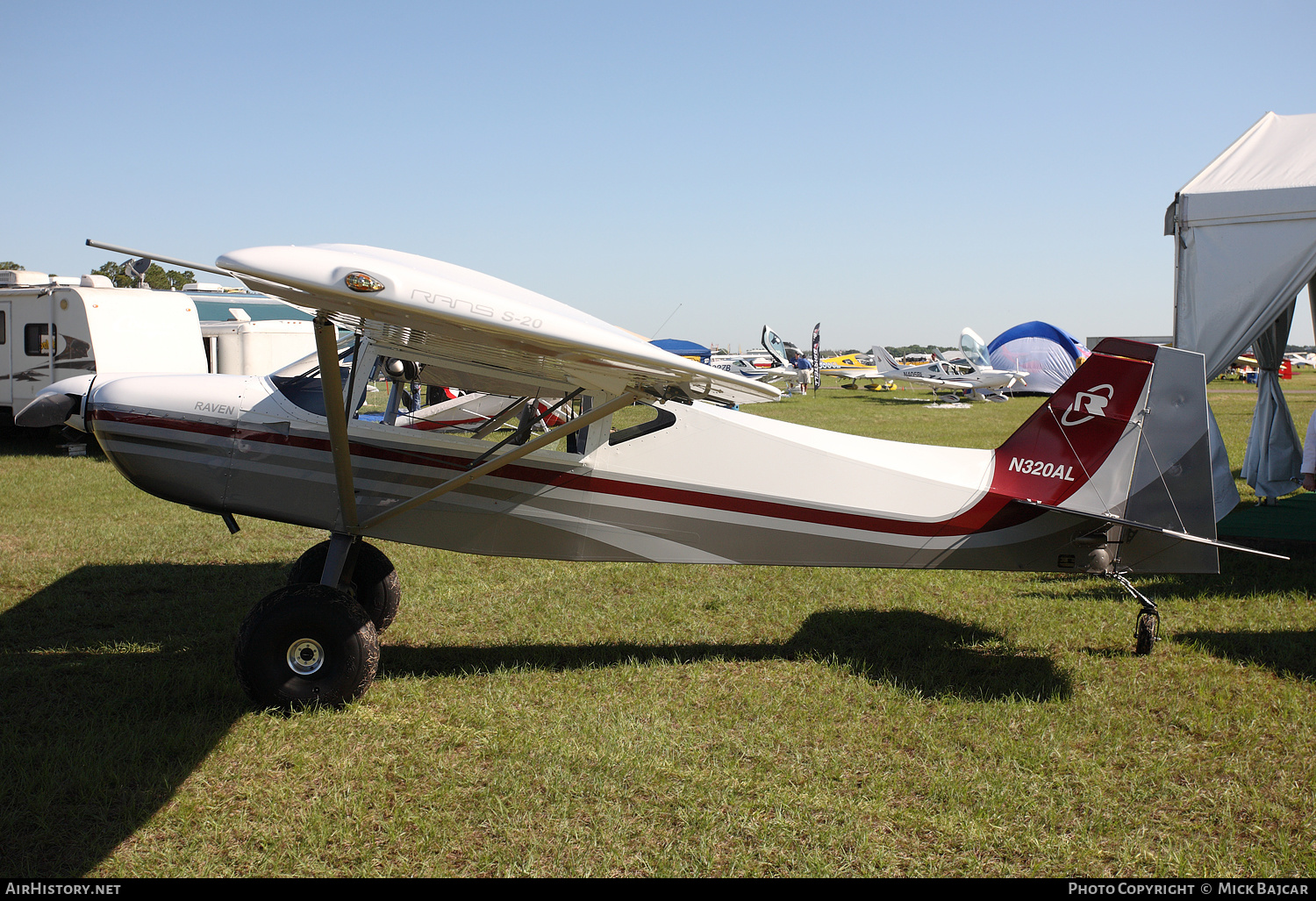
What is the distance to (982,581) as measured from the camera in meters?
7.35

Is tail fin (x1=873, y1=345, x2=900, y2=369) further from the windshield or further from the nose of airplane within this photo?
the nose of airplane

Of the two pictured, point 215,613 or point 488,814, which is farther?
point 215,613

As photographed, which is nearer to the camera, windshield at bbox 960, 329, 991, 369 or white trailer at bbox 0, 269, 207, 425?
white trailer at bbox 0, 269, 207, 425

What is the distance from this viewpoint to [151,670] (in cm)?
484

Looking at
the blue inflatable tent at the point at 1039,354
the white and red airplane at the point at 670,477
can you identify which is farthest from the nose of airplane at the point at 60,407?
the blue inflatable tent at the point at 1039,354

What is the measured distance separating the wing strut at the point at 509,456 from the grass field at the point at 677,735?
3.36 feet

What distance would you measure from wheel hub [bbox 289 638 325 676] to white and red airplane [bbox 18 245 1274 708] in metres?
0.37

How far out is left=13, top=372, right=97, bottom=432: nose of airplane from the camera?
17.1 feet

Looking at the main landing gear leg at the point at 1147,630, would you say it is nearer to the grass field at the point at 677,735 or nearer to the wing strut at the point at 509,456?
the grass field at the point at 677,735

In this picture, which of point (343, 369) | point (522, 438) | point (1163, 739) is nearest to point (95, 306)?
point (343, 369)

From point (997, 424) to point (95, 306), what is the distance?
22.3m


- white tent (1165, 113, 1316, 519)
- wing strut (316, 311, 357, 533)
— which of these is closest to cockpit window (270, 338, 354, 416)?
wing strut (316, 311, 357, 533)

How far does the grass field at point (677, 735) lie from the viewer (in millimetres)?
3248
